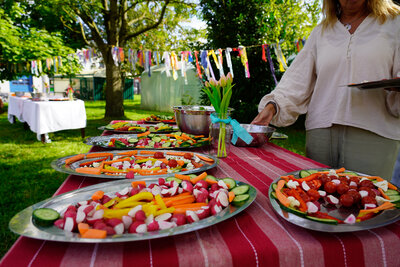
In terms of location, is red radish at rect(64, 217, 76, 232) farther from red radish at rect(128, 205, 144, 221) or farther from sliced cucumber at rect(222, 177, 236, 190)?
sliced cucumber at rect(222, 177, 236, 190)

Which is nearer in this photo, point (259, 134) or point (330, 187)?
point (330, 187)

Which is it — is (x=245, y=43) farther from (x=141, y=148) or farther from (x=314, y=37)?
(x=141, y=148)

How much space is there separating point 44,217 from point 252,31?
24.3 ft

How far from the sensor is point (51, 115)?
5957mm

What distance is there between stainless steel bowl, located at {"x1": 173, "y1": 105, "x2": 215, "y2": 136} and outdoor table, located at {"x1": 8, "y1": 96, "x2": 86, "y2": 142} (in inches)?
194

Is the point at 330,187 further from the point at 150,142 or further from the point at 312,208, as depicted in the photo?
the point at 150,142

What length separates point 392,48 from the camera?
1514mm

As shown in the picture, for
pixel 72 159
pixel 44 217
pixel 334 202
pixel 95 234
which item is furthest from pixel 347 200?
pixel 72 159

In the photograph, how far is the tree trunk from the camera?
35.4ft

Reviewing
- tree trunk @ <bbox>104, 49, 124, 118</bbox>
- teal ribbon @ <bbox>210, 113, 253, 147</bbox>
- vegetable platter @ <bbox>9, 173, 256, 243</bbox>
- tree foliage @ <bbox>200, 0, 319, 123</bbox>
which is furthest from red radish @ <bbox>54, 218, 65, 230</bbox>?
tree trunk @ <bbox>104, 49, 124, 118</bbox>

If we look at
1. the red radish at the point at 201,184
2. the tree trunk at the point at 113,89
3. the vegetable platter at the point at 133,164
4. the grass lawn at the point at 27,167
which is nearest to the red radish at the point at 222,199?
the red radish at the point at 201,184

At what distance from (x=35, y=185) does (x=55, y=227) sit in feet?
12.2

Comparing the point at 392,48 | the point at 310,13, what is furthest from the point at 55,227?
the point at 310,13

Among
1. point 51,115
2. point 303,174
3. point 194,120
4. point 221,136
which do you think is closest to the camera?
point 303,174
